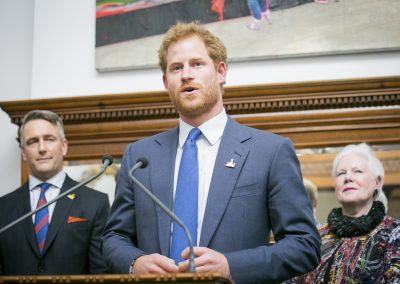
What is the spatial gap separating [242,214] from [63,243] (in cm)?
170

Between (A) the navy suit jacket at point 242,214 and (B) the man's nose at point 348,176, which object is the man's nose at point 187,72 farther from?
(B) the man's nose at point 348,176

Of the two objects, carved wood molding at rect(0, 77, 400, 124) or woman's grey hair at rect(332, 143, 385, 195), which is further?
carved wood molding at rect(0, 77, 400, 124)

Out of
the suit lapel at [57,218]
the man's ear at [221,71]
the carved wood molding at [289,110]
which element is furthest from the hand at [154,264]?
the carved wood molding at [289,110]

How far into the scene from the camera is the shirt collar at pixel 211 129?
3.01 meters

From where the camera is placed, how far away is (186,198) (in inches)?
111

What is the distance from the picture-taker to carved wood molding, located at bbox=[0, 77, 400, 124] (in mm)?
5098

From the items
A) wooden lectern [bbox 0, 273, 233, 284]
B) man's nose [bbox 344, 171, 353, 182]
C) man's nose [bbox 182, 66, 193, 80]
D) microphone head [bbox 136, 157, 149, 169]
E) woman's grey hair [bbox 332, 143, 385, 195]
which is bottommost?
wooden lectern [bbox 0, 273, 233, 284]

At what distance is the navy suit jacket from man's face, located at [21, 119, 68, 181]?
1.56 m

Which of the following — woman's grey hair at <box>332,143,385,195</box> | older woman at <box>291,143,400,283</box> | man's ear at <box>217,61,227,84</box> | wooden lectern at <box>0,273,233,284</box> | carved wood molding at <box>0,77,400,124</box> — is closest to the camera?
wooden lectern at <box>0,273,233,284</box>

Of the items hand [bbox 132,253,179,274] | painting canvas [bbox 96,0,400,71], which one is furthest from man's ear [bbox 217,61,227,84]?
painting canvas [bbox 96,0,400,71]

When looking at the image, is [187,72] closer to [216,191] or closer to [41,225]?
[216,191]

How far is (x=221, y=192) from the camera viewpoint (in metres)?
2.80

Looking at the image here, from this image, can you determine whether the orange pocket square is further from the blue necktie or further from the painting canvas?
the painting canvas

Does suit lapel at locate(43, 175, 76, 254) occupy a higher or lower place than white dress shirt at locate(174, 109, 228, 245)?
lower
